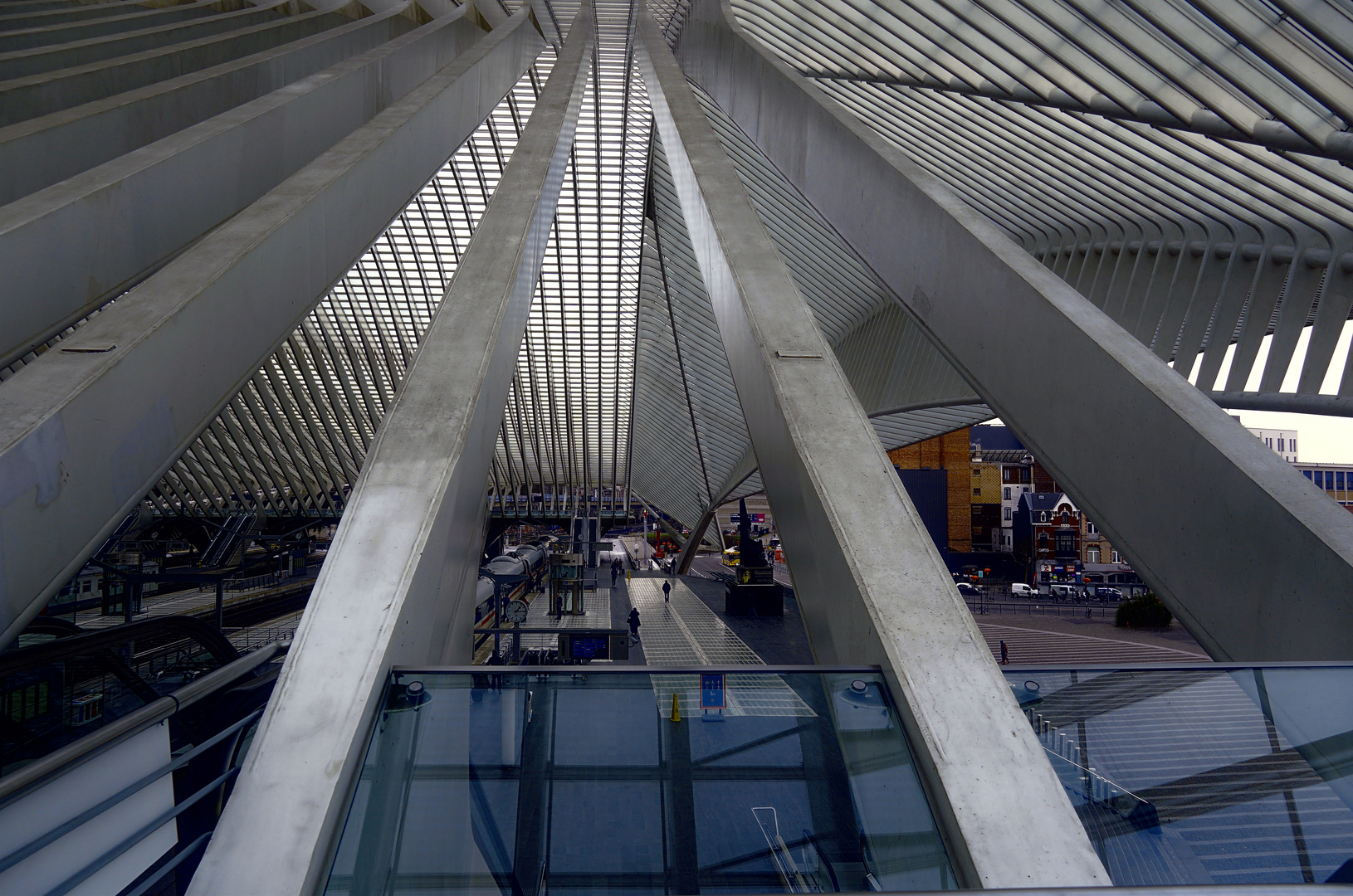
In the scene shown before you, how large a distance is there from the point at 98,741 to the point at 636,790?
2.52 meters

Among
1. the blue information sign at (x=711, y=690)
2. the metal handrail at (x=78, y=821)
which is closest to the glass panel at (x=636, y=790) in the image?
the blue information sign at (x=711, y=690)

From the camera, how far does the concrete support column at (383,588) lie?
2293mm

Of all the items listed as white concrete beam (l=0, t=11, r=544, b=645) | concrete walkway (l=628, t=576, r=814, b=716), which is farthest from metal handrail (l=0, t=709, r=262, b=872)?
concrete walkway (l=628, t=576, r=814, b=716)

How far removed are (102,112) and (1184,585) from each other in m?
8.70

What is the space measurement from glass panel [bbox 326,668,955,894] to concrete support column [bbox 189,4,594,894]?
5.0 inches

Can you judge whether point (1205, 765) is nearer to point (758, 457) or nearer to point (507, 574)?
point (758, 457)

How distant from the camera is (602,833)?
240 cm

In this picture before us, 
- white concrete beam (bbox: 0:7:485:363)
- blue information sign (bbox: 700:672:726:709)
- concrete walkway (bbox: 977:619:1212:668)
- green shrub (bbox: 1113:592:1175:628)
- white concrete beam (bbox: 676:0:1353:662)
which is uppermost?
white concrete beam (bbox: 0:7:485:363)

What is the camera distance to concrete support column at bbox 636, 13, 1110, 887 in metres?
2.40

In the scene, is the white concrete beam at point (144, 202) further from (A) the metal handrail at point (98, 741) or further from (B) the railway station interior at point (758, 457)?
(A) the metal handrail at point (98, 741)

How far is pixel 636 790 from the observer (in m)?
2.54

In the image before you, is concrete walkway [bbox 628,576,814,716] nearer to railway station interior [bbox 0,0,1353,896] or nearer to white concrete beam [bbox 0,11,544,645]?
railway station interior [bbox 0,0,1353,896]

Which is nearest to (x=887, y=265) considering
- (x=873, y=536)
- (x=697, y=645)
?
(x=873, y=536)

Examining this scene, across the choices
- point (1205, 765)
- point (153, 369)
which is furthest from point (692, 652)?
point (1205, 765)
